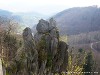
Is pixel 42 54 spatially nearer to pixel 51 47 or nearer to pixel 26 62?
pixel 51 47

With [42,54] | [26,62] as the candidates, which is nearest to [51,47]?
[42,54]

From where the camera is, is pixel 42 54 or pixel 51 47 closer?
pixel 42 54

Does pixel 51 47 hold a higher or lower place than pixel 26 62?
higher

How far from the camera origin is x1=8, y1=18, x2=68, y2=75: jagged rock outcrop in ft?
90.9

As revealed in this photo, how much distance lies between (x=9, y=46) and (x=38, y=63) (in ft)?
72.9

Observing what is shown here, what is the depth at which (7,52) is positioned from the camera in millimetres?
43938

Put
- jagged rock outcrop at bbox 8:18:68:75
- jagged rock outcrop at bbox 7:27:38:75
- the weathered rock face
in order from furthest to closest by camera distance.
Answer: the weathered rock face → jagged rock outcrop at bbox 8:18:68:75 → jagged rock outcrop at bbox 7:27:38:75

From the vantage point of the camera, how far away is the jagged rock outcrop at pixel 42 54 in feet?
90.9

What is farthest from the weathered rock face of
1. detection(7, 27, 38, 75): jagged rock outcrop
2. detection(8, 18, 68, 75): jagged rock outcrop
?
detection(7, 27, 38, 75): jagged rock outcrop

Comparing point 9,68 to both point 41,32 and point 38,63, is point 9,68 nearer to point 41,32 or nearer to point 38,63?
point 38,63

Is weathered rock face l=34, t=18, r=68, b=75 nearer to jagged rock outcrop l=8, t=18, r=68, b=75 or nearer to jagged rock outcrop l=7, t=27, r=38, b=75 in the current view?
jagged rock outcrop l=8, t=18, r=68, b=75

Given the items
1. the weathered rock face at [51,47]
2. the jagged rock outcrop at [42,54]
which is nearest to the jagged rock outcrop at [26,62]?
the jagged rock outcrop at [42,54]

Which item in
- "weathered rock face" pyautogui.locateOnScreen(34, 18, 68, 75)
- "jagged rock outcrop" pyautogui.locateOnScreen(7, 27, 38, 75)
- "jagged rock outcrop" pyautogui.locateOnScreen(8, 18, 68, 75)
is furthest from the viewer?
"weathered rock face" pyautogui.locateOnScreen(34, 18, 68, 75)

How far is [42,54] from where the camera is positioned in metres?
28.3
